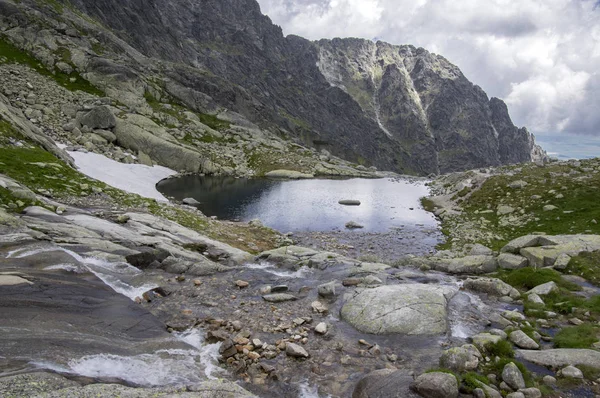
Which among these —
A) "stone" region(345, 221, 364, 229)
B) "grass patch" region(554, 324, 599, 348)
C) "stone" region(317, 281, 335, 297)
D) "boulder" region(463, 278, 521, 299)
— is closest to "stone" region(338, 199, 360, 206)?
"stone" region(345, 221, 364, 229)

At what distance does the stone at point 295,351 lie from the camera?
518 inches

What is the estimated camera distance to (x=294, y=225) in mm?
49781

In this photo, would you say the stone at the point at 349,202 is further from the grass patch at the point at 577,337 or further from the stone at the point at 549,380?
the stone at the point at 549,380

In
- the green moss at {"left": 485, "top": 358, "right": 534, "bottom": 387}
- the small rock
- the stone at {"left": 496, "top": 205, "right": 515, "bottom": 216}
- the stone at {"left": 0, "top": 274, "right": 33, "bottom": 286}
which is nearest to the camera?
the green moss at {"left": 485, "top": 358, "right": 534, "bottom": 387}

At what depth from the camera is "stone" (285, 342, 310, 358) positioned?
1315cm

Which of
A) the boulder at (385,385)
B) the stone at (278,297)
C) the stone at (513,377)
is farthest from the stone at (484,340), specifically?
the stone at (278,297)

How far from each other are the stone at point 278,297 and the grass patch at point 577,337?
12.4 metres

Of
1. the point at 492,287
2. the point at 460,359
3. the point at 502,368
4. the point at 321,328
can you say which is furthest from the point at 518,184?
the point at 321,328

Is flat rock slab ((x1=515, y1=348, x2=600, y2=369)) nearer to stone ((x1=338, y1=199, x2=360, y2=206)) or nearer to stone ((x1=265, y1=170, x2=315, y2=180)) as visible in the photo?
stone ((x1=338, y1=199, x2=360, y2=206))

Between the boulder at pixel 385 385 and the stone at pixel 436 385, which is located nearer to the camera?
the stone at pixel 436 385

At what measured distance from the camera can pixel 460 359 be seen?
1236 centimetres

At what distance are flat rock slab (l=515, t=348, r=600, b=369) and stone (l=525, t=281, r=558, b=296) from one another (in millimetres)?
7123

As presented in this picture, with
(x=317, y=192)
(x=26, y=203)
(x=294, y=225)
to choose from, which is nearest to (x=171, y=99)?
(x=317, y=192)

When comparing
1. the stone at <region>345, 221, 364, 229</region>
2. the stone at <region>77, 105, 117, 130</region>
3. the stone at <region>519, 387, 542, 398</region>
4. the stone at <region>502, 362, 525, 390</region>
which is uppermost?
the stone at <region>77, 105, 117, 130</region>
